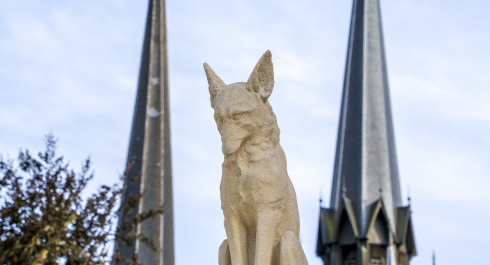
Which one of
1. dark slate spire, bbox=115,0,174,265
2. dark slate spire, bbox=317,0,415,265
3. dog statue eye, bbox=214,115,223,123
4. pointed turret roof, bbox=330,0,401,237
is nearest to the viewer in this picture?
dog statue eye, bbox=214,115,223,123

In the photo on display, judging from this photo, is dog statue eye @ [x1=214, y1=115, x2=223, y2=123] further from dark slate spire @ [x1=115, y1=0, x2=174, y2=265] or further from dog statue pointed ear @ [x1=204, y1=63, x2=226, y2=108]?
dark slate spire @ [x1=115, y1=0, x2=174, y2=265]

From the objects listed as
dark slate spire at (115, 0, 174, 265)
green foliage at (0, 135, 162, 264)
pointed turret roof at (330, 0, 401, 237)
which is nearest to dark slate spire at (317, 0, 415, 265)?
pointed turret roof at (330, 0, 401, 237)

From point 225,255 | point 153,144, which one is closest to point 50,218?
point 225,255

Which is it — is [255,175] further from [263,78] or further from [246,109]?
[263,78]

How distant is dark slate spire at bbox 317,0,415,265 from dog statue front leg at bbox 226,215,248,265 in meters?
38.9

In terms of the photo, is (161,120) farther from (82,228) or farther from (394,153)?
(82,228)

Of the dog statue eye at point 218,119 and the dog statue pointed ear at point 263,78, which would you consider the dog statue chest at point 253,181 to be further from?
the dog statue pointed ear at point 263,78

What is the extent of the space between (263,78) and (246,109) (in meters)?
0.37

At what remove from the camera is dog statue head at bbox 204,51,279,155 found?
33.8 ft

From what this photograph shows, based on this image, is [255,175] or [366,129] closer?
[255,175]

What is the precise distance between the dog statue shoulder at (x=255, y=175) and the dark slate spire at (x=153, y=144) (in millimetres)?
34283

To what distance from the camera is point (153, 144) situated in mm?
47438

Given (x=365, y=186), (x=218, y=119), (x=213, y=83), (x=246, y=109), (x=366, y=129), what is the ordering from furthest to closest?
(x=366, y=129)
(x=365, y=186)
(x=213, y=83)
(x=218, y=119)
(x=246, y=109)

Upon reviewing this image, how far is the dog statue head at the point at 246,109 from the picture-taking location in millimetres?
10312
